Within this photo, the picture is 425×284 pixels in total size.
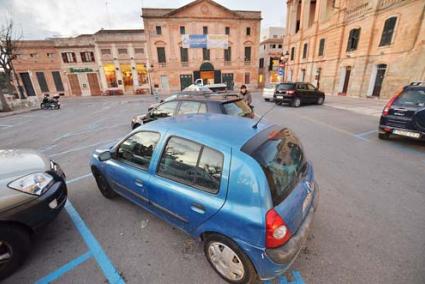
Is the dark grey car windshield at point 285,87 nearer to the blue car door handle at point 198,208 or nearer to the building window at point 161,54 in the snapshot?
the blue car door handle at point 198,208

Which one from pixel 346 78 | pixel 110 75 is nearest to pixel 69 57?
pixel 110 75

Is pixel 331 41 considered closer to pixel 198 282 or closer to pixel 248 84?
pixel 248 84

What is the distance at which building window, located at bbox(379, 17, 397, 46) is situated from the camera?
13.7 metres

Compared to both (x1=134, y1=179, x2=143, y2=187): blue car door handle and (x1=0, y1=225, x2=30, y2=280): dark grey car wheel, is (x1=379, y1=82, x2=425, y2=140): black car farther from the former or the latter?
(x1=0, y1=225, x2=30, y2=280): dark grey car wheel

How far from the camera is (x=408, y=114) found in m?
5.21

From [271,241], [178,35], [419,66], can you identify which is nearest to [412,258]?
[271,241]

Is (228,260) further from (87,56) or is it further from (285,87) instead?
(87,56)

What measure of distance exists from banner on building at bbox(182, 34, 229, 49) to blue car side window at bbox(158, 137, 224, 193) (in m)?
31.4

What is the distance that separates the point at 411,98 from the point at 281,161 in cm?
603

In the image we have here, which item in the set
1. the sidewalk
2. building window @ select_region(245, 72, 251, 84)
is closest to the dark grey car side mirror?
the sidewalk

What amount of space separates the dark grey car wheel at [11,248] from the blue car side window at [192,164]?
1.77m

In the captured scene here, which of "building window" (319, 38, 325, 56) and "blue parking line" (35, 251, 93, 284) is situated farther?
"building window" (319, 38, 325, 56)

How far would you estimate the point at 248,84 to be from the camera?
1320 inches

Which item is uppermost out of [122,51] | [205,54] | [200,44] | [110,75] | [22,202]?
[200,44]
